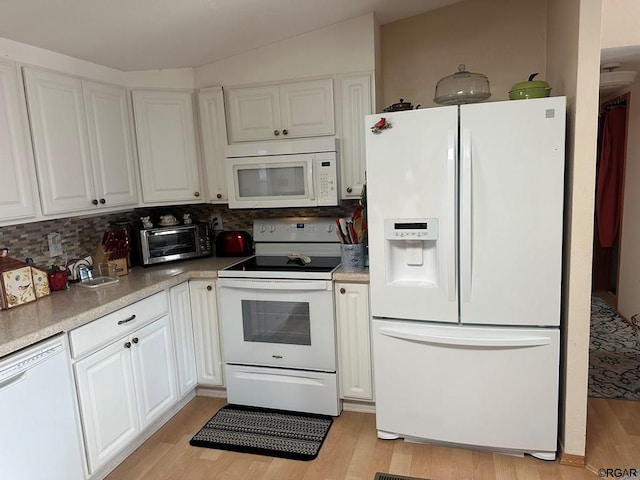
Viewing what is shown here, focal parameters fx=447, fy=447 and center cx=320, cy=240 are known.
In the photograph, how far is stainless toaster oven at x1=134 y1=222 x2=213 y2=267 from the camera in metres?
2.93

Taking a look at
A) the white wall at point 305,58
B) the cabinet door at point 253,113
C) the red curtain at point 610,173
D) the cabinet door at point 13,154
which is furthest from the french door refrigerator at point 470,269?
the red curtain at point 610,173

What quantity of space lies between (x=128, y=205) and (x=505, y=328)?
7.59ft

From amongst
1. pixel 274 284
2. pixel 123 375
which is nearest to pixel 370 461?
pixel 274 284

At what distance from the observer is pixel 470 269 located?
214 cm

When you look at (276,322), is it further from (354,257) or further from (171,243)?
(171,243)

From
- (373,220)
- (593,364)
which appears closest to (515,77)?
(373,220)

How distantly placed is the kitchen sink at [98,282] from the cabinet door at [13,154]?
0.50 meters

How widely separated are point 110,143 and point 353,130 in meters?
1.48

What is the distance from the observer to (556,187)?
79.0 inches

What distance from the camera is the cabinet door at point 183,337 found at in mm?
2719

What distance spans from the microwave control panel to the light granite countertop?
47cm

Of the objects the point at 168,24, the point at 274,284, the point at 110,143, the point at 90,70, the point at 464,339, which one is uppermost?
the point at 168,24

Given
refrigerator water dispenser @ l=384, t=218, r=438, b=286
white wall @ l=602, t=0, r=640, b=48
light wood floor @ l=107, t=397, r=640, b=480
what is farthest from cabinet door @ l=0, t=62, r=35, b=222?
white wall @ l=602, t=0, r=640, b=48

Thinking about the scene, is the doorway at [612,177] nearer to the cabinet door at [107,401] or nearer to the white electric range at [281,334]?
the white electric range at [281,334]
